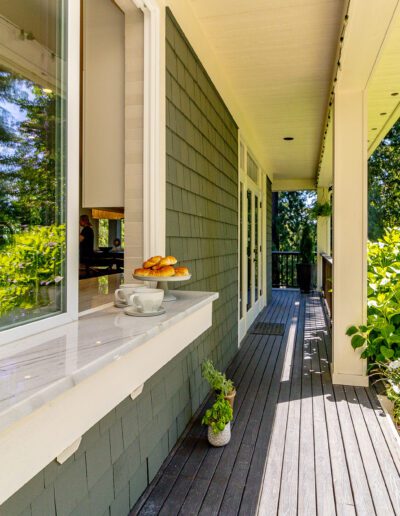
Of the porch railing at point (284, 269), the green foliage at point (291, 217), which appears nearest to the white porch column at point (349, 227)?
the porch railing at point (284, 269)

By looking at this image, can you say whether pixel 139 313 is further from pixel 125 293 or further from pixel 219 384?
pixel 219 384

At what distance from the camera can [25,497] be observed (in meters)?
1.20

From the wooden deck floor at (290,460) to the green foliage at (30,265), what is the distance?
49.6 inches

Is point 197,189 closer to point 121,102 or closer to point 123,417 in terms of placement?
point 121,102

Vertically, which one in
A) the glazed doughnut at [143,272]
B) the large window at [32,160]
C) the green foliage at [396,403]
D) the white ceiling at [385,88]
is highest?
the white ceiling at [385,88]

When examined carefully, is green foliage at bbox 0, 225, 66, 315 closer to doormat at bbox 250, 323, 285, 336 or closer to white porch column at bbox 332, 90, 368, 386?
white porch column at bbox 332, 90, 368, 386

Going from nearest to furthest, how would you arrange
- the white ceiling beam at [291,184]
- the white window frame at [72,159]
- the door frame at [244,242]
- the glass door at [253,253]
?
the white window frame at [72,159] < the door frame at [244,242] < the glass door at [253,253] < the white ceiling beam at [291,184]

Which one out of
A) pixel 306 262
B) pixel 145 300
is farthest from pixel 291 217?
pixel 145 300

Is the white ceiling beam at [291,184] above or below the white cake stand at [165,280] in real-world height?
above

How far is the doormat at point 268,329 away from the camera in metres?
5.59

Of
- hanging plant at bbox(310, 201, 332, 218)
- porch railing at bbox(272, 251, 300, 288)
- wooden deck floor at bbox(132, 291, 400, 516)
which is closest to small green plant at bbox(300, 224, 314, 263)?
hanging plant at bbox(310, 201, 332, 218)

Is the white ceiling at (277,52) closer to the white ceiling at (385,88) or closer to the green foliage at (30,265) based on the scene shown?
the white ceiling at (385,88)

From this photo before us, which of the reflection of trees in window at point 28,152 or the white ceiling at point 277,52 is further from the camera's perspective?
the white ceiling at point 277,52

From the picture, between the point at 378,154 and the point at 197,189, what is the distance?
392 inches
